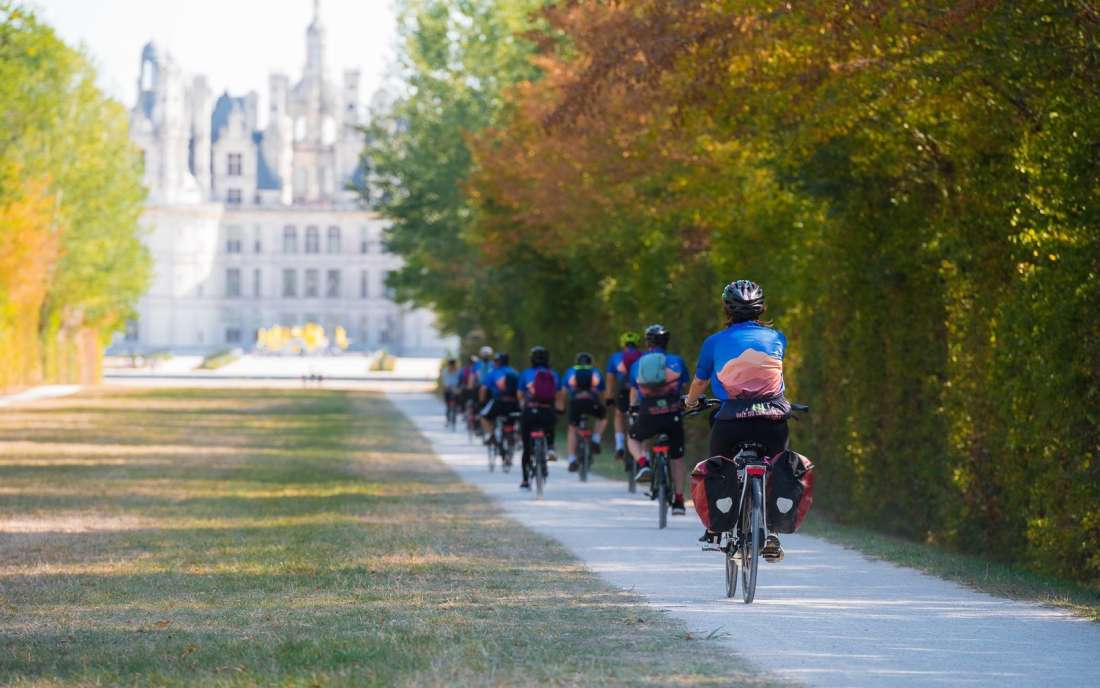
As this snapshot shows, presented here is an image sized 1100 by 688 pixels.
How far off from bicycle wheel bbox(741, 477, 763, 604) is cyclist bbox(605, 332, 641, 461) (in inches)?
350

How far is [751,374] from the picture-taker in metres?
10.5

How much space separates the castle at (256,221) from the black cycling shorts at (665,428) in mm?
117742

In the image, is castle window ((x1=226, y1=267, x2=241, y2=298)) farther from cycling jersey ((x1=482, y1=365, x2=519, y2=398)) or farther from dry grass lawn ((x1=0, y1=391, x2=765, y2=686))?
cycling jersey ((x1=482, y1=365, x2=519, y2=398))

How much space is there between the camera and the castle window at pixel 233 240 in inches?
5595

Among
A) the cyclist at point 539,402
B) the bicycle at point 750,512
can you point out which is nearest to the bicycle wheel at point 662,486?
the cyclist at point 539,402

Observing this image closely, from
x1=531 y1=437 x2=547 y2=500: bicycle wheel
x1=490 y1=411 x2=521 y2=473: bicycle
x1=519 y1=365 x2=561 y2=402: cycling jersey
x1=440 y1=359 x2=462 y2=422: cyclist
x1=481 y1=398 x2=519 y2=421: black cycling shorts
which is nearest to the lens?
x1=531 y1=437 x2=547 y2=500: bicycle wheel

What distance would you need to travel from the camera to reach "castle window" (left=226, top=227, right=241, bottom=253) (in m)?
142

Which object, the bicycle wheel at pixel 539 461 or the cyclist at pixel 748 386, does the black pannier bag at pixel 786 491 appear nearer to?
the cyclist at pixel 748 386

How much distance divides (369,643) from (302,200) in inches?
5290

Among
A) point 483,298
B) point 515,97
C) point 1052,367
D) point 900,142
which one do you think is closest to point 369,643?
point 1052,367

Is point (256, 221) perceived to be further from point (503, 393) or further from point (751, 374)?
point (751, 374)

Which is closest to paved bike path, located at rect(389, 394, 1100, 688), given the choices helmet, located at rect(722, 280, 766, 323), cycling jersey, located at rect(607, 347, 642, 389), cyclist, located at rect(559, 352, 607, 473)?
helmet, located at rect(722, 280, 766, 323)

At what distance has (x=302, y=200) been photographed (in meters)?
142

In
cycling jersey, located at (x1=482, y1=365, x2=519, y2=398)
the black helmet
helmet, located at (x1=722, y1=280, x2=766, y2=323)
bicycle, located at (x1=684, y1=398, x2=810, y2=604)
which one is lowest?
bicycle, located at (x1=684, y1=398, x2=810, y2=604)
